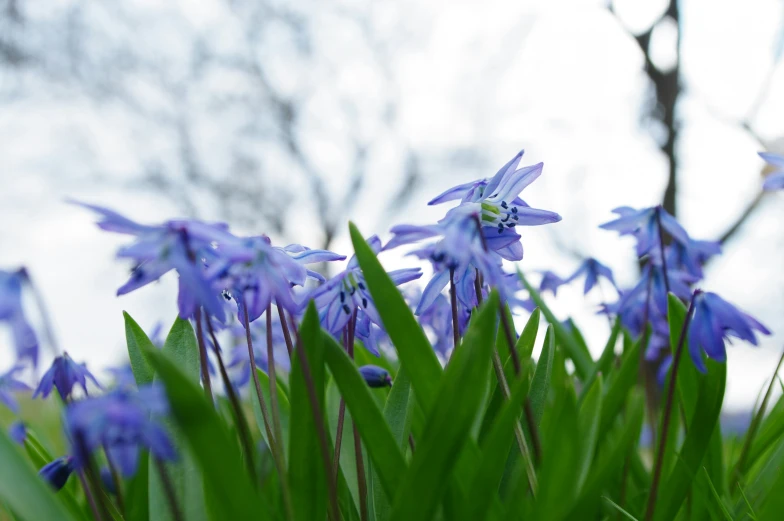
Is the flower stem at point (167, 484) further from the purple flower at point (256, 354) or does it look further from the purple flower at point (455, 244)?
the purple flower at point (256, 354)

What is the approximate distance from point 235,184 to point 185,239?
14204 millimetres

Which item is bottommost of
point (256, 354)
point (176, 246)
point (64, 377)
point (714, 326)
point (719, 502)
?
point (719, 502)

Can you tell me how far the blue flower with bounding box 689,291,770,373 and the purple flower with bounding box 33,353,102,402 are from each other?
1.04m

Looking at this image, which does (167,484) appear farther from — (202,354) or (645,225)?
(645,225)

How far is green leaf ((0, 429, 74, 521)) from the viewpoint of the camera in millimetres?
633

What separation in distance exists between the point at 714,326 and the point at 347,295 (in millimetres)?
643

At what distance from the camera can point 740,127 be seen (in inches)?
205

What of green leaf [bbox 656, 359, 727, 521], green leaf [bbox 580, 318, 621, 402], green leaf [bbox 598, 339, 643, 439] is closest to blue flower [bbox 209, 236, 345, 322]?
green leaf [bbox 598, 339, 643, 439]

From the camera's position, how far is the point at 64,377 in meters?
1.05

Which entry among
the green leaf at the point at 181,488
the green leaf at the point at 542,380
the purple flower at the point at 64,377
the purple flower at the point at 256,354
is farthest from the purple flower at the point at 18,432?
the green leaf at the point at 542,380

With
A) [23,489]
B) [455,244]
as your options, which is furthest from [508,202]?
[23,489]

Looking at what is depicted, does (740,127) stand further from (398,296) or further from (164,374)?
(164,374)

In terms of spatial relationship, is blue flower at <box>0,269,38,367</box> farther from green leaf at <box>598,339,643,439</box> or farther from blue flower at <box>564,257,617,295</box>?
blue flower at <box>564,257,617,295</box>

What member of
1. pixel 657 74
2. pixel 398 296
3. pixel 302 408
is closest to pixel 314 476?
pixel 302 408
